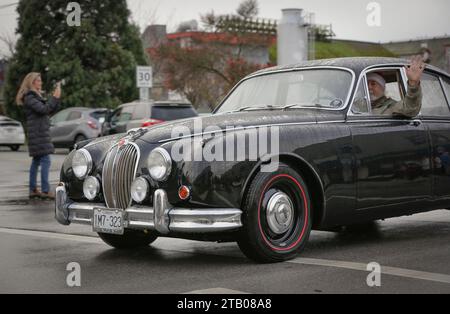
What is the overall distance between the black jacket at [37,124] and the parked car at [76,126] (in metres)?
13.1

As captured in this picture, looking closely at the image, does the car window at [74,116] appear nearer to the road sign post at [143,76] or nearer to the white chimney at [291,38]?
the road sign post at [143,76]

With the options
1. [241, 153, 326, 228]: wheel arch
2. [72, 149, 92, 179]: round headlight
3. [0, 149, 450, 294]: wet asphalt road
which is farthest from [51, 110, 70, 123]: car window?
[241, 153, 326, 228]: wheel arch

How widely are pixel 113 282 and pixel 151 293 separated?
1.78 ft

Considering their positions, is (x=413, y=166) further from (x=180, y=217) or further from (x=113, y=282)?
(x=113, y=282)

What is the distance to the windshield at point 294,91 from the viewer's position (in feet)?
22.7

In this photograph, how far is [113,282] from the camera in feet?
17.9

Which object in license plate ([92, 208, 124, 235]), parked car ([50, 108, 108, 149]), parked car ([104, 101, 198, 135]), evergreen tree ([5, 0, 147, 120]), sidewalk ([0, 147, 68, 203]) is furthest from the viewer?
evergreen tree ([5, 0, 147, 120])

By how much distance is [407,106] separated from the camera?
712 cm

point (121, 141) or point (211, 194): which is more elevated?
point (121, 141)

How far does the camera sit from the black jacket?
37.3ft

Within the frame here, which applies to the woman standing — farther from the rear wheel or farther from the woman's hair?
the rear wheel

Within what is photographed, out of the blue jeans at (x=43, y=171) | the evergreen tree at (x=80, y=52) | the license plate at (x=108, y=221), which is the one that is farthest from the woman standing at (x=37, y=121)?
the evergreen tree at (x=80, y=52)

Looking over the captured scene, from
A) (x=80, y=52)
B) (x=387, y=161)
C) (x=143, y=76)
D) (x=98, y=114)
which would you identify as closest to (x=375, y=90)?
(x=387, y=161)
